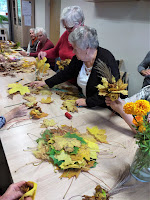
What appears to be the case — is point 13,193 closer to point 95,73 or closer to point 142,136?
point 142,136

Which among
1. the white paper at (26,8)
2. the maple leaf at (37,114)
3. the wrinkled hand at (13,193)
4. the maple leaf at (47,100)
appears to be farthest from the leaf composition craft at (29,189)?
the white paper at (26,8)

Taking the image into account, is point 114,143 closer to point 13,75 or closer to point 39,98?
point 39,98

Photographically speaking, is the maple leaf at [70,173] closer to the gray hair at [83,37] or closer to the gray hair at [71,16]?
the gray hair at [83,37]

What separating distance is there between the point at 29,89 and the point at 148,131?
141 centimetres

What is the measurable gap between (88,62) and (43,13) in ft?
16.0

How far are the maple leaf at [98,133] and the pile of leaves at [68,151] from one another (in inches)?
0.4

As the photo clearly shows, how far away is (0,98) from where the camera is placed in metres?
1.61

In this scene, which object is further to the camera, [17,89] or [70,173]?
[17,89]

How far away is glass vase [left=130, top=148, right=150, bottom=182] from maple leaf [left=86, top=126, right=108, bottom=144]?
291 mm

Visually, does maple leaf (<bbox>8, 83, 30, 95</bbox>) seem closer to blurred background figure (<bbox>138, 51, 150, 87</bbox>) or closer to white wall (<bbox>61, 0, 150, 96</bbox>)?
blurred background figure (<bbox>138, 51, 150, 87</bbox>)

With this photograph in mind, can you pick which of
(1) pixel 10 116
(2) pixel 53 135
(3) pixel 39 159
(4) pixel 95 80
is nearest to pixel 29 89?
(1) pixel 10 116

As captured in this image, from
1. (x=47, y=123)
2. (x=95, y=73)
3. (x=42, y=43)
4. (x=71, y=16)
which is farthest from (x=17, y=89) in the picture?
(x=42, y=43)

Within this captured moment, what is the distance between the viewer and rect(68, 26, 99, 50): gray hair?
4.59 feet

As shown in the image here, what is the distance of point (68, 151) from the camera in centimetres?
94
